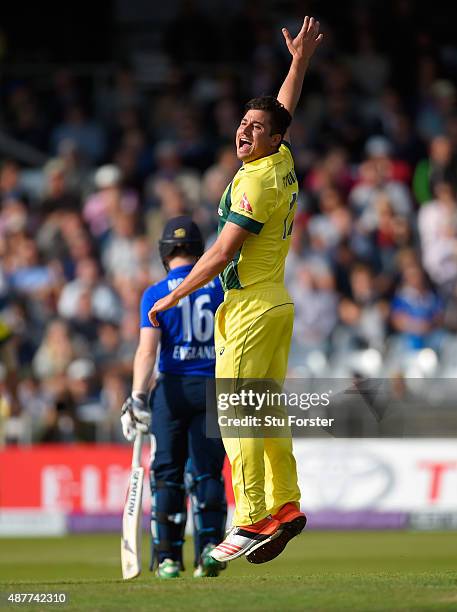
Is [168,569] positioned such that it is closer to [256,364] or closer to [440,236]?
[256,364]

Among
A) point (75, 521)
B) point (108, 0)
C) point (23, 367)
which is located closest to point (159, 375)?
point (75, 521)

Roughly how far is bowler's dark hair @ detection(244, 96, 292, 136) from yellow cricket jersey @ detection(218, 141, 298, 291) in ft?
0.48

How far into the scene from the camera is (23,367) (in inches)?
649

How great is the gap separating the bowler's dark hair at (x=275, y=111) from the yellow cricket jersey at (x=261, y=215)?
146mm

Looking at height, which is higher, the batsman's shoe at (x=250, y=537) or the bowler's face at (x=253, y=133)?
the bowler's face at (x=253, y=133)

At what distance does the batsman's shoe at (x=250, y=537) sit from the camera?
759 centimetres

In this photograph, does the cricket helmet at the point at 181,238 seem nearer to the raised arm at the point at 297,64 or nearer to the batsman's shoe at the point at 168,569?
the raised arm at the point at 297,64

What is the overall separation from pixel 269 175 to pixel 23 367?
370 inches

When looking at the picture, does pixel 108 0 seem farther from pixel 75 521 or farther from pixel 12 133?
pixel 75 521

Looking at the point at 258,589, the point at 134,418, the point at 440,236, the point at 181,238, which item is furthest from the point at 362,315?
the point at 258,589

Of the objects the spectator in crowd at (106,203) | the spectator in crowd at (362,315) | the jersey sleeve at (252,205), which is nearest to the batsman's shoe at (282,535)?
the jersey sleeve at (252,205)

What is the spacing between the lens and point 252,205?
7488 millimetres

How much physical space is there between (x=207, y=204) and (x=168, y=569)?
887 centimetres

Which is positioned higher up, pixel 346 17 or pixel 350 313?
pixel 346 17
